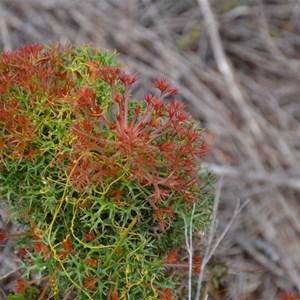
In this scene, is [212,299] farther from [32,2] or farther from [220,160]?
[32,2]

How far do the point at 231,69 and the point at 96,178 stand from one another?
10.2 ft

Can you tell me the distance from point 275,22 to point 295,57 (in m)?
0.40

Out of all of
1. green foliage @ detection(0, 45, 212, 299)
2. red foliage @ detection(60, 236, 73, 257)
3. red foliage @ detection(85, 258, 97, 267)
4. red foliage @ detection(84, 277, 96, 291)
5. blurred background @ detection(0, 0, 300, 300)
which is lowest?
red foliage @ detection(84, 277, 96, 291)

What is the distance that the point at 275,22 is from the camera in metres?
5.35

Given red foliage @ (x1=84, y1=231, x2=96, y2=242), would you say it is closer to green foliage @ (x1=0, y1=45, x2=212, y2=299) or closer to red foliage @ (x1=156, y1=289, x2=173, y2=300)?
green foliage @ (x1=0, y1=45, x2=212, y2=299)

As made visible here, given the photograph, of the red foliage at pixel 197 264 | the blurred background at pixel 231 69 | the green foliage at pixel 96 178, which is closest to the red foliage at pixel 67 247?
the green foliage at pixel 96 178

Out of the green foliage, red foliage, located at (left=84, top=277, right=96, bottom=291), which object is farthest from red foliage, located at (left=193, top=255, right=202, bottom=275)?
red foliage, located at (left=84, top=277, right=96, bottom=291)

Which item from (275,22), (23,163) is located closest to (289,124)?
(275,22)

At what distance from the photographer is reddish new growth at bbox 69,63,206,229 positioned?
85.5 inches

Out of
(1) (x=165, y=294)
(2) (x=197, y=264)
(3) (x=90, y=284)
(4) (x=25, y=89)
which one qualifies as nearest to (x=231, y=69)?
(2) (x=197, y=264)

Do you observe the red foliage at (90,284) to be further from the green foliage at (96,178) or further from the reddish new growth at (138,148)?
the reddish new growth at (138,148)

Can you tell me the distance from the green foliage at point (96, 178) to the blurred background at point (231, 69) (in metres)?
1.83

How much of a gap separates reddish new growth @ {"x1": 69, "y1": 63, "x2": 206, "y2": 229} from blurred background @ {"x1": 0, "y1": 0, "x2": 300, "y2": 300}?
6.10ft

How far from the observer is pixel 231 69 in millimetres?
5066
